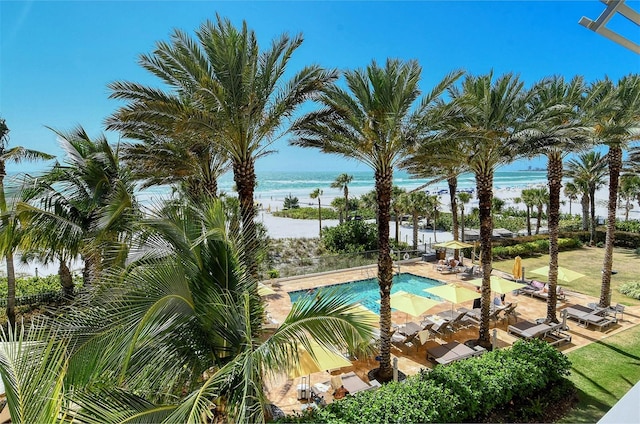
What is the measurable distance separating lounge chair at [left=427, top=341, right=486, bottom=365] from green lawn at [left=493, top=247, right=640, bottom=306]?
32.1ft

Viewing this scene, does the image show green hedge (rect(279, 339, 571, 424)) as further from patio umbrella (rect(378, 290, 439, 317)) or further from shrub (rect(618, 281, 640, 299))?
shrub (rect(618, 281, 640, 299))

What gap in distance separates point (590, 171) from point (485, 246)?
22553 mm

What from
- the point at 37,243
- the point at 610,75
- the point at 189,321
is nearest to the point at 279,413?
A: the point at 189,321

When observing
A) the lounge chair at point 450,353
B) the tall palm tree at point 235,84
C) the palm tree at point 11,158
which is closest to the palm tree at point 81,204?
the tall palm tree at point 235,84

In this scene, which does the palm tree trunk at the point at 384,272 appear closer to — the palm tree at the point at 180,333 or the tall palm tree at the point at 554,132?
the tall palm tree at the point at 554,132

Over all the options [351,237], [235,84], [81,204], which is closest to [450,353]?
[235,84]

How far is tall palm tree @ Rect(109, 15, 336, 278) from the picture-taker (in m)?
8.95

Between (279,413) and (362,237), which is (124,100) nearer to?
(279,413)

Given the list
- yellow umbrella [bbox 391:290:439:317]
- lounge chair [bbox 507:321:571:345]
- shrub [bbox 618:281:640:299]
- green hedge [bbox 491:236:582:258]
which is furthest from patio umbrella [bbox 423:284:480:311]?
green hedge [bbox 491:236:582:258]

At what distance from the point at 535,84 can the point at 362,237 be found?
52.0 feet

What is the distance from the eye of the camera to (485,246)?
1230 centimetres

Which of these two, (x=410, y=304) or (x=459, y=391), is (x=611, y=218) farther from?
(x=459, y=391)

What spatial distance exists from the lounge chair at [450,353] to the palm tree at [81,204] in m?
9.17

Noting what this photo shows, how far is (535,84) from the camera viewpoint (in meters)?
12.7
